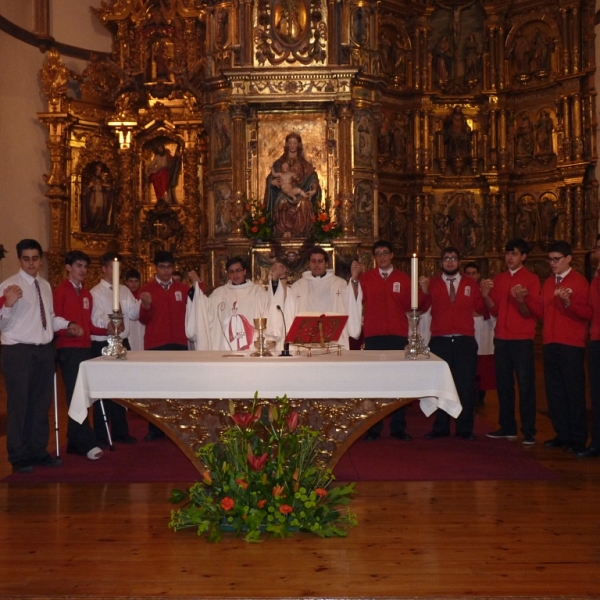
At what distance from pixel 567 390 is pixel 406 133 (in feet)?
40.6

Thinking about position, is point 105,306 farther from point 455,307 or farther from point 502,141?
point 502,141

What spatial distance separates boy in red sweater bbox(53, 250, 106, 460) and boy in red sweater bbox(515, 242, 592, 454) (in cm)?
410

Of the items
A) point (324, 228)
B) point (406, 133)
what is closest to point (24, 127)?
point (324, 228)

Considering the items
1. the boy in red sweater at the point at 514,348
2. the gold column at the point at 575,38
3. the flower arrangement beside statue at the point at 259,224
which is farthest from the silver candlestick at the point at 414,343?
the gold column at the point at 575,38

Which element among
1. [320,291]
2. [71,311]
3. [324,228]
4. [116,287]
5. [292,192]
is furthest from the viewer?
[292,192]

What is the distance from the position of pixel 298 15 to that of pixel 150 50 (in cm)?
423

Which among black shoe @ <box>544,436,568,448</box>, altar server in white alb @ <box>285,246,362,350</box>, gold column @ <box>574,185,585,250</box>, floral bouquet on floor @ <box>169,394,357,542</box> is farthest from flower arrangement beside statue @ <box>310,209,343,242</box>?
floral bouquet on floor @ <box>169,394,357,542</box>

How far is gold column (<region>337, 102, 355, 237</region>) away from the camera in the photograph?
1744 centimetres

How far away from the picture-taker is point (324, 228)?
54.7 ft

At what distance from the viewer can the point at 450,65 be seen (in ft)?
68.3

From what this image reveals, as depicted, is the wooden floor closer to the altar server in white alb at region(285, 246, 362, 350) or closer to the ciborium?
the ciborium

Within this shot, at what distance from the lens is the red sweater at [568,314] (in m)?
8.48

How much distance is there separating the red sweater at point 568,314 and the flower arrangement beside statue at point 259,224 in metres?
8.42

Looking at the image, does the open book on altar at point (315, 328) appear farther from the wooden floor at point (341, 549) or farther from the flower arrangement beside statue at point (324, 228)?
the flower arrangement beside statue at point (324, 228)
